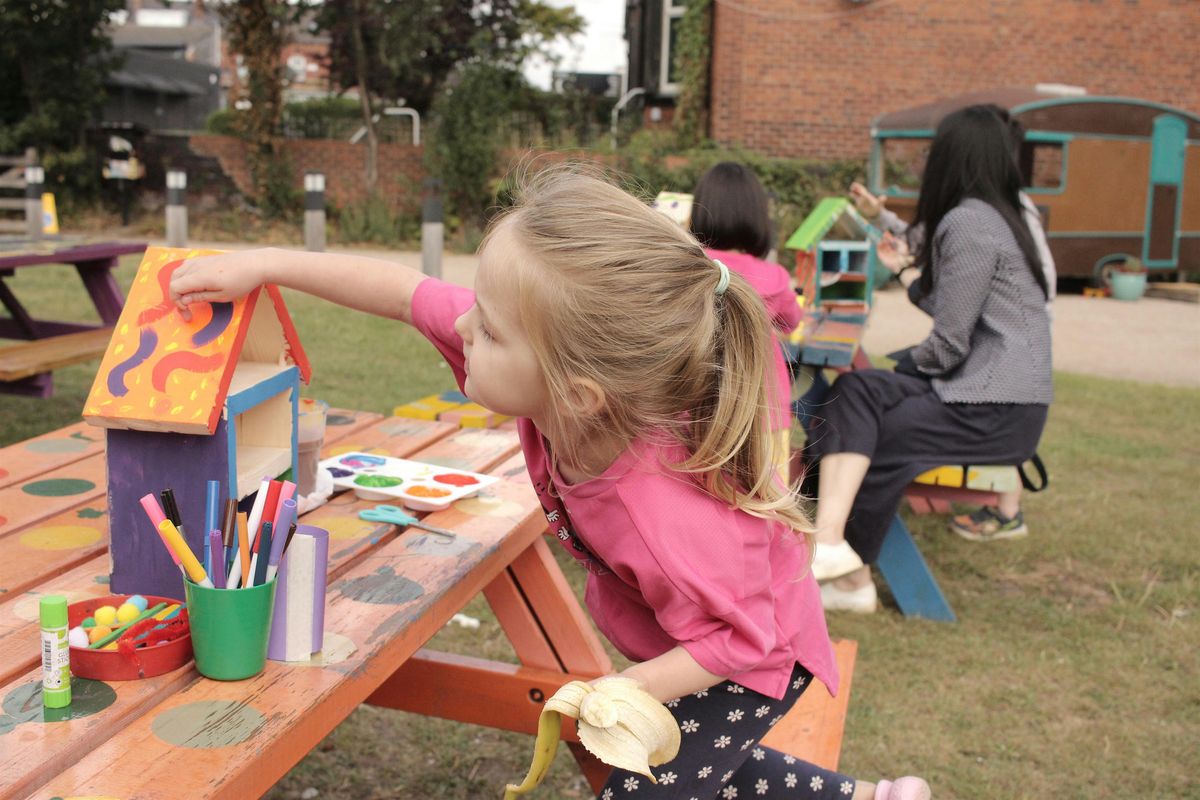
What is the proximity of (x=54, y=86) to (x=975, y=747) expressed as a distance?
597 inches

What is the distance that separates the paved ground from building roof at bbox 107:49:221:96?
16.2 m

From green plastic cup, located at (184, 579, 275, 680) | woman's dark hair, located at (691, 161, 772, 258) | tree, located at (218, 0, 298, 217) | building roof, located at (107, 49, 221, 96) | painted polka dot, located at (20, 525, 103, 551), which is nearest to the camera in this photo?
green plastic cup, located at (184, 579, 275, 680)

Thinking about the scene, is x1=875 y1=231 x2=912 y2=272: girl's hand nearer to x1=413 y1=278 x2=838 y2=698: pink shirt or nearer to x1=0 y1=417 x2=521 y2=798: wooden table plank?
x1=0 y1=417 x2=521 y2=798: wooden table plank

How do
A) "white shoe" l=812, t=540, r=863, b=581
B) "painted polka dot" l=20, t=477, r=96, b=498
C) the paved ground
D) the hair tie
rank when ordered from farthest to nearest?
the paved ground < "white shoe" l=812, t=540, r=863, b=581 < "painted polka dot" l=20, t=477, r=96, b=498 < the hair tie

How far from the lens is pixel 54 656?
3.79 ft

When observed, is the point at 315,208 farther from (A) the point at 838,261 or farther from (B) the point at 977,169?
(B) the point at 977,169

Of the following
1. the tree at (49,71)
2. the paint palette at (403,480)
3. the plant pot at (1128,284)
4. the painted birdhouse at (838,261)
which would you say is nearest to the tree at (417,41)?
the tree at (49,71)

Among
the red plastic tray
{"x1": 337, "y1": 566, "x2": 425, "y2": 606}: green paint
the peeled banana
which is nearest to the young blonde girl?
the peeled banana

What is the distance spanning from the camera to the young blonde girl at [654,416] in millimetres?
1350

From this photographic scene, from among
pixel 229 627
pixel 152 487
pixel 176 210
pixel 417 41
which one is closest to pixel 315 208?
pixel 176 210

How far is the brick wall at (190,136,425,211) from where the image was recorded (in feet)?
47.6

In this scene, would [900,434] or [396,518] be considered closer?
[396,518]

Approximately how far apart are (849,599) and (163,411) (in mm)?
2450

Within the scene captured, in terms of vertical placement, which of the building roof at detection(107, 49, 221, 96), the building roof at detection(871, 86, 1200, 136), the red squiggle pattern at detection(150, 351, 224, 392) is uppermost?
the building roof at detection(107, 49, 221, 96)
